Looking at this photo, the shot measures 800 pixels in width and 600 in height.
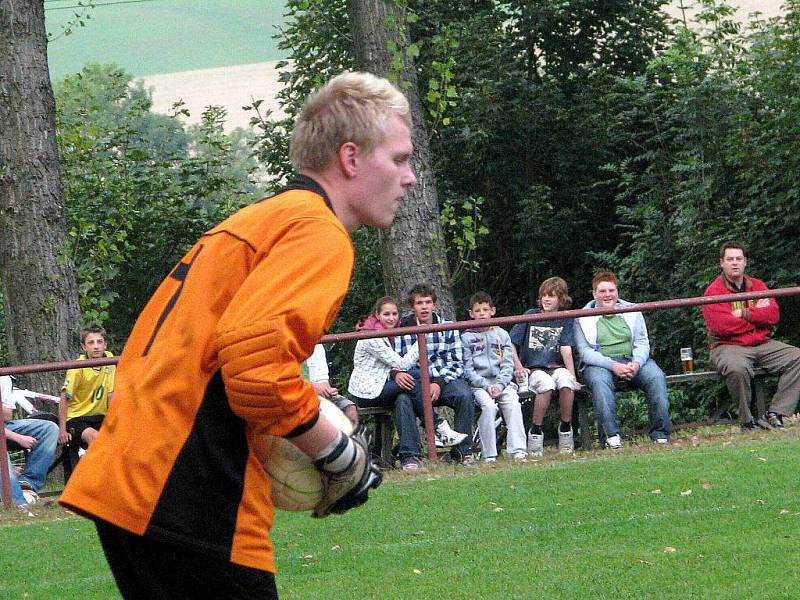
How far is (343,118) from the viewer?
9.41ft

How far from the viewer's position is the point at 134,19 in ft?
321

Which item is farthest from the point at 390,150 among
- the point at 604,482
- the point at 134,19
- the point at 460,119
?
the point at 134,19

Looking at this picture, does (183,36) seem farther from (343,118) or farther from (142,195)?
(343,118)

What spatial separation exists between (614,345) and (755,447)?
5.80 ft

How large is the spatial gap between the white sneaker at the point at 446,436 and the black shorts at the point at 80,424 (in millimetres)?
2871

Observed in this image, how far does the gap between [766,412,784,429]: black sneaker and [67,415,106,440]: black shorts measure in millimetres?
5734

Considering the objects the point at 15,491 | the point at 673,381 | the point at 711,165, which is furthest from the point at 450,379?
the point at 711,165

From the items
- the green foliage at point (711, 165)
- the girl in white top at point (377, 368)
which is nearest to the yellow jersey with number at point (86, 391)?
the girl in white top at point (377, 368)

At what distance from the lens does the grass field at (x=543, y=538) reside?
5969 mm

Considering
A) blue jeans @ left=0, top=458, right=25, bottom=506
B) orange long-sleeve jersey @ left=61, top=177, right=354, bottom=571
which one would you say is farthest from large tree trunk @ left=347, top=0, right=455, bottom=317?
orange long-sleeve jersey @ left=61, top=177, right=354, bottom=571

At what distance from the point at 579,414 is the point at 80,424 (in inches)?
168

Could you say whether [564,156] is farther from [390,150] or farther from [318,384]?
[390,150]

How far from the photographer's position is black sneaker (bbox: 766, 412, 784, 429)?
11039 mm

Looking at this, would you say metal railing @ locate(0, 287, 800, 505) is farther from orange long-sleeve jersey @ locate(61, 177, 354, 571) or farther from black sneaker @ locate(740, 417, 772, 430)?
orange long-sleeve jersey @ locate(61, 177, 354, 571)
